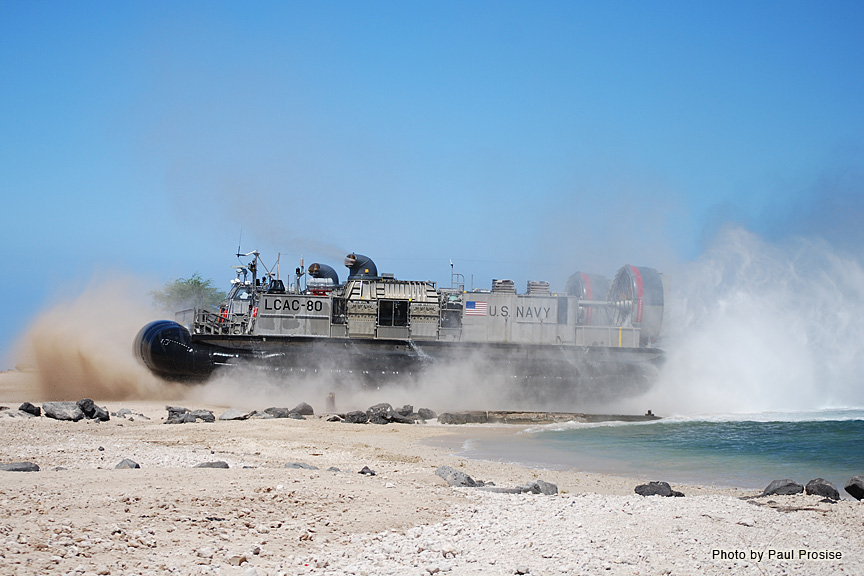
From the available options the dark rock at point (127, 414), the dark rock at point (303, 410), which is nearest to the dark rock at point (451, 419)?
the dark rock at point (303, 410)

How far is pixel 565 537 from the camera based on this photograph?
17.1 feet

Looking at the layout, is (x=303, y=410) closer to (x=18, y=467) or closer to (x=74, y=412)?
(x=74, y=412)

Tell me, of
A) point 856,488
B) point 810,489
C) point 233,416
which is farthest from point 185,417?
point 856,488

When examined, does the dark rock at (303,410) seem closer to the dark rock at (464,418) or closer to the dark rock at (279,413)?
the dark rock at (279,413)

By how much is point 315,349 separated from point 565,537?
16.1 metres

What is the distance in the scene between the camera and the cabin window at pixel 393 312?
850 inches

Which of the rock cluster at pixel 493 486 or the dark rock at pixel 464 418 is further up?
the dark rock at pixel 464 418

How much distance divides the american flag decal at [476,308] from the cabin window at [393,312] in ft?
5.73

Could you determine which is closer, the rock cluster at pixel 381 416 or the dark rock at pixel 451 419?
the rock cluster at pixel 381 416

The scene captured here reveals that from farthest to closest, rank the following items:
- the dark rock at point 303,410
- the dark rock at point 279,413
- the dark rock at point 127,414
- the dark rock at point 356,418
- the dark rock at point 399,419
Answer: the dark rock at point 303,410, the dark rock at point 399,419, the dark rock at point 279,413, the dark rock at point 356,418, the dark rock at point 127,414

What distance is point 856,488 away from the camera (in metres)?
8.41

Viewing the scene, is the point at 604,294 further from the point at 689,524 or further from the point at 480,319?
the point at 689,524

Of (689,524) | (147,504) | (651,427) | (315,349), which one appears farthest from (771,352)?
(147,504)

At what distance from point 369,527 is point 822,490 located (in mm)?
5430
